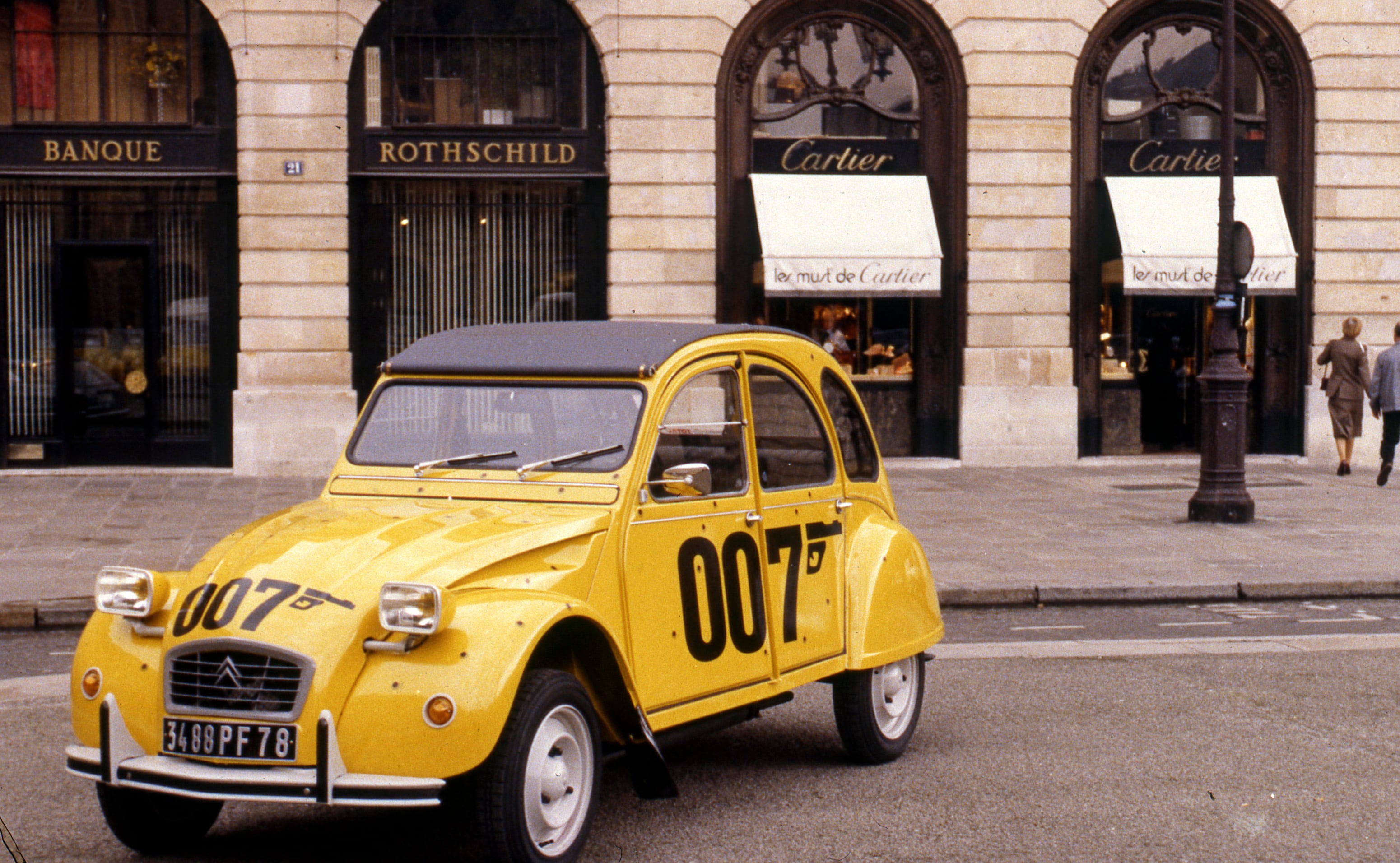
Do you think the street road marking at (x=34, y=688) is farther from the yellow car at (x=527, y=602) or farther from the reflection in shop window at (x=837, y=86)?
the reflection in shop window at (x=837, y=86)

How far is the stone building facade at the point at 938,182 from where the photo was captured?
18.8m

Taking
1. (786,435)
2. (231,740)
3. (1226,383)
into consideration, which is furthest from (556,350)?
(1226,383)

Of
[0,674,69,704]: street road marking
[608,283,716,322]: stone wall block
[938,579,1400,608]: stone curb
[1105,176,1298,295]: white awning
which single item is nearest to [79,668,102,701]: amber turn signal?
[0,674,69,704]: street road marking

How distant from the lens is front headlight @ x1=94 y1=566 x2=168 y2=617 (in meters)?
4.88

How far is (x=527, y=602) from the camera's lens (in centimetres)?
476

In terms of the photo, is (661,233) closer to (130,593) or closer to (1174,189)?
(1174,189)

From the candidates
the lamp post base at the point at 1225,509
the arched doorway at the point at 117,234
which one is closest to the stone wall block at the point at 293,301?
the arched doorway at the point at 117,234

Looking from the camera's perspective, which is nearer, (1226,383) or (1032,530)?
(1032,530)

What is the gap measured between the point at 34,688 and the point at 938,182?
46.5ft

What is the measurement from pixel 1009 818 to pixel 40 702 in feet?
14.9

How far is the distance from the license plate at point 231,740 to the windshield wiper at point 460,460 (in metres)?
1.33

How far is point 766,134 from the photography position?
19.9m

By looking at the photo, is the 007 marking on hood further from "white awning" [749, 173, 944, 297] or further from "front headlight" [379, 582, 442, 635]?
"white awning" [749, 173, 944, 297]

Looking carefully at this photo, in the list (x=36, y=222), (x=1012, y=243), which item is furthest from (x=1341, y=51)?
(x=36, y=222)
